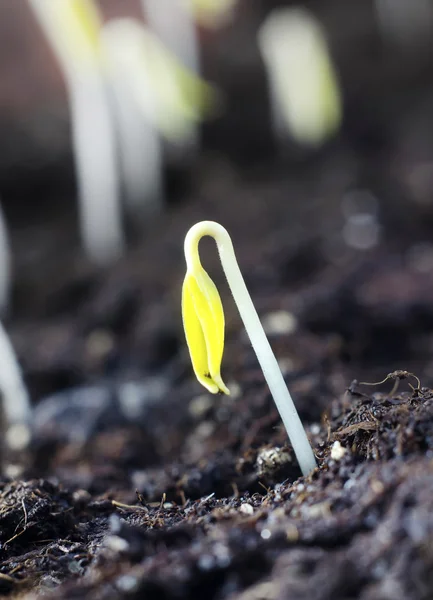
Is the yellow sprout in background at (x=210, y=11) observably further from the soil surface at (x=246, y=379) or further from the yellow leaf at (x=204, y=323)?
the yellow leaf at (x=204, y=323)

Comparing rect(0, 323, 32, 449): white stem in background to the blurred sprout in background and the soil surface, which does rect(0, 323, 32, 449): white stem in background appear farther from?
the blurred sprout in background

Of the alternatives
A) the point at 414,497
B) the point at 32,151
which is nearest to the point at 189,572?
the point at 414,497

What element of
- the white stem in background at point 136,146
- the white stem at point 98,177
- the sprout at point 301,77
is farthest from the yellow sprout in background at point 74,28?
the sprout at point 301,77

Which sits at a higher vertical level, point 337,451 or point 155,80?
point 155,80

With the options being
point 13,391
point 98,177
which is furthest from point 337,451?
point 98,177

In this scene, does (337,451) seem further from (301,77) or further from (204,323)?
(301,77)

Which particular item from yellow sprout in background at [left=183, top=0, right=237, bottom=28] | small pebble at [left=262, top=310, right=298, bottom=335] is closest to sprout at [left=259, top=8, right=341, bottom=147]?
yellow sprout in background at [left=183, top=0, right=237, bottom=28]
